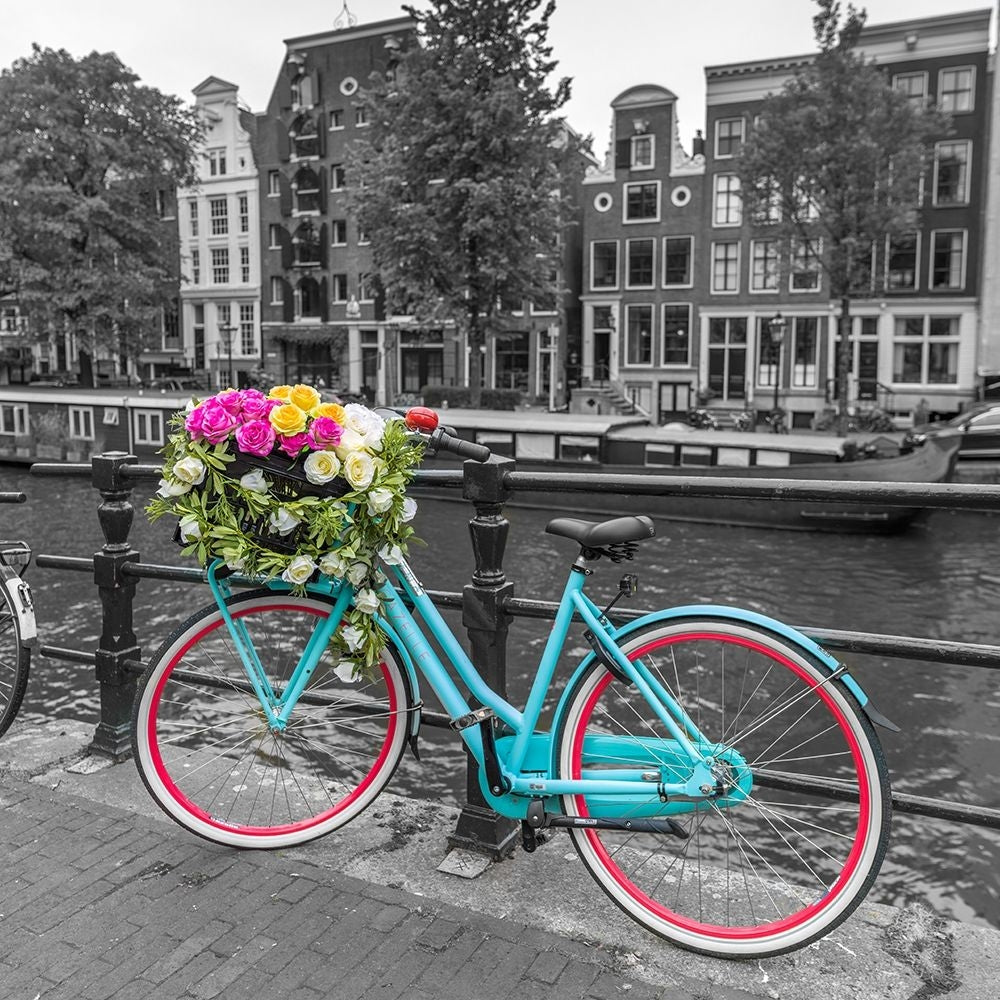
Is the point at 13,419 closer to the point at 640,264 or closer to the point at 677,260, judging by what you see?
the point at 640,264

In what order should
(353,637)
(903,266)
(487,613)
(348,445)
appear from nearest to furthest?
(348,445) → (353,637) → (487,613) → (903,266)

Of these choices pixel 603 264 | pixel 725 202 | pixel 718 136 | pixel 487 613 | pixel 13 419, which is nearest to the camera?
pixel 487 613

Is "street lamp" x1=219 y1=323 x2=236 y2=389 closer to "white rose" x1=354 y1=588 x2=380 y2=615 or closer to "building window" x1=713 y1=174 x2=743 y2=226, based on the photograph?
"building window" x1=713 y1=174 x2=743 y2=226

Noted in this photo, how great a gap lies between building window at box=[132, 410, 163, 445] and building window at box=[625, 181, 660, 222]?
1974 centimetres

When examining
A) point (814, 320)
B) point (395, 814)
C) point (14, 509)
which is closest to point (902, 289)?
point (814, 320)

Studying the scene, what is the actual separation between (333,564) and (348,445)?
30 cm

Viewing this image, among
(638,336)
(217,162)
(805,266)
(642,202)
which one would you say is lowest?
(638,336)

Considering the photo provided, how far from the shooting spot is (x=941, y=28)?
102 feet

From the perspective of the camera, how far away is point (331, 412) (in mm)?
2510

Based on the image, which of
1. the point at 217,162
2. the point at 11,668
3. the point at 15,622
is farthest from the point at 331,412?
the point at 217,162

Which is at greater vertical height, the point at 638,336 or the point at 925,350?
the point at 638,336

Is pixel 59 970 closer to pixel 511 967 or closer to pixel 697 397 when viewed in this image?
pixel 511 967

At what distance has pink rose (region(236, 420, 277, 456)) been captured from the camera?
2455mm

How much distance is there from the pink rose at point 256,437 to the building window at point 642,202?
3397 cm
